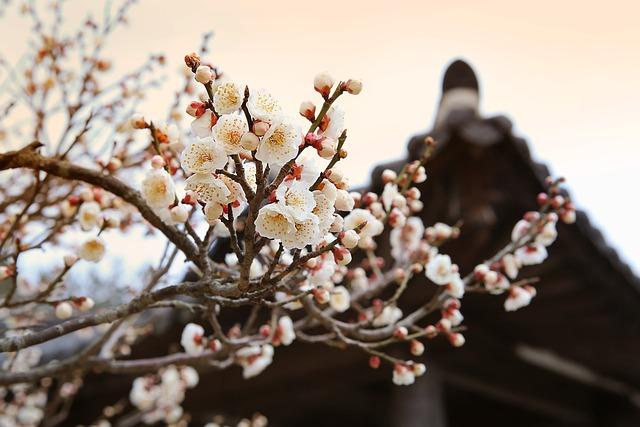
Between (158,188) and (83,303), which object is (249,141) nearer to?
(158,188)

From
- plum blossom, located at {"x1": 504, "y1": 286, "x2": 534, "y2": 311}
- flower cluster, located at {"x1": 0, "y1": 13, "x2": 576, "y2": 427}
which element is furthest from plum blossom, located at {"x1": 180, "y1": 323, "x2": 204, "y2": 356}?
plum blossom, located at {"x1": 504, "y1": 286, "x2": 534, "y2": 311}

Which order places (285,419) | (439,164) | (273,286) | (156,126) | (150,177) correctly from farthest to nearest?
1. (285,419)
2. (439,164)
3. (156,126)
4. (150,177)
5. (273,286)

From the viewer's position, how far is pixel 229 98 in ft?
3.92

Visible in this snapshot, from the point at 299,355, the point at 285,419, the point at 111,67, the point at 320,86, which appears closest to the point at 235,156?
the point at 320,86

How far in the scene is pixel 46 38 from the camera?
3.32 m

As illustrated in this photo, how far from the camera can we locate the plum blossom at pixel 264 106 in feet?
3.91

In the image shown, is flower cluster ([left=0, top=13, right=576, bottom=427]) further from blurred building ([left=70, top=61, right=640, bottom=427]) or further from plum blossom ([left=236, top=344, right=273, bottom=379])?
blurred building ([left=70, top=61, right=640, bottom=427])

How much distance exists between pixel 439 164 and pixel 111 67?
5.89 ft

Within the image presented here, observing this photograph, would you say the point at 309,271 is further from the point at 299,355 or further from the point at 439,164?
the point at 299,355

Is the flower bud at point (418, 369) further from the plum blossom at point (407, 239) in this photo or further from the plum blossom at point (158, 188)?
the plum blossom at point (158, 188)

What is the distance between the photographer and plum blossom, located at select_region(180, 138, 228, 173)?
3.98ft

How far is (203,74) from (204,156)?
157 mm

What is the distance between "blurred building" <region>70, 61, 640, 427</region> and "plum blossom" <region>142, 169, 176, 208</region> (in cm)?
158

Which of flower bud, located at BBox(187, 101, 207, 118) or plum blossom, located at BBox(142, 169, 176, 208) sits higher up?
flower bud, located at BBox(187, 101, 207, 118)
